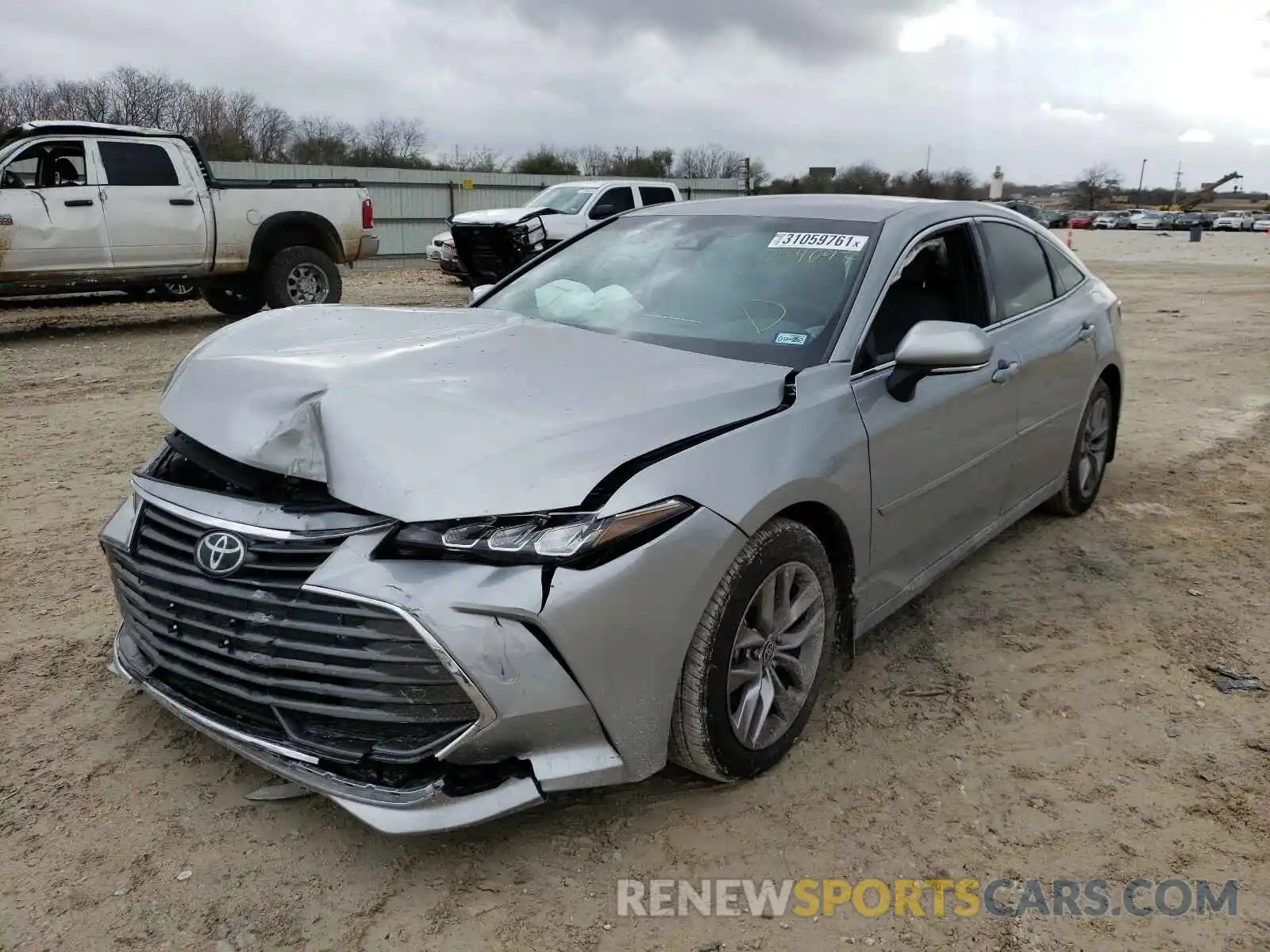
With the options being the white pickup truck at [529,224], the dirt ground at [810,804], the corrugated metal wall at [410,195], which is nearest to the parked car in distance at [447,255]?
the white pickup truck at [529,224]

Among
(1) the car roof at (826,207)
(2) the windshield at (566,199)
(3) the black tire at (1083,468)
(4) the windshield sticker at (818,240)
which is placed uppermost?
(2) the windshield at (566,199)

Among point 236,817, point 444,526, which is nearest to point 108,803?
point 236,817

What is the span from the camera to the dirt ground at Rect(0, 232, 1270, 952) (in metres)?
2.21

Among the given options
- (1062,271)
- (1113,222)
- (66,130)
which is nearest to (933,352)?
(1062,271)

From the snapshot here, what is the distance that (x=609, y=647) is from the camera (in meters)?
2.21

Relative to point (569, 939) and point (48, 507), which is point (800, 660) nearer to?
point (569, 939)

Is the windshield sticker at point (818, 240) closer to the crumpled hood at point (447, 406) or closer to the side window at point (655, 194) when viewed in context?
the crumpled hood at point (447, 406)

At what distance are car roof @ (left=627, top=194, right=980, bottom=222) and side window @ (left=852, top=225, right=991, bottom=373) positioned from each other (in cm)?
16

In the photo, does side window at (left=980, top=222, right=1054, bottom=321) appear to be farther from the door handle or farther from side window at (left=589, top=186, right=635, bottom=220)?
side window at (left=589, top=186, right=635, bottom=220)

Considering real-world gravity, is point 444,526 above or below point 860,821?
above

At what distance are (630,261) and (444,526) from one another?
1.88 m

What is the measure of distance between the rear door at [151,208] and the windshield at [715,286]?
799 cm

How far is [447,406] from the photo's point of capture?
2465 mm

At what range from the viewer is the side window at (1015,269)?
157 inches
